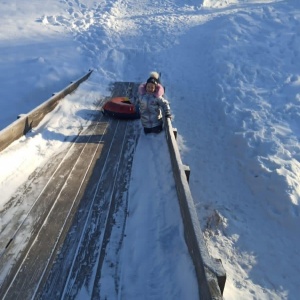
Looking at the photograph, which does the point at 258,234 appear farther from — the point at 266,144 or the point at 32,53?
the point at 32,53

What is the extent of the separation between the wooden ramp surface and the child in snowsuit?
0.82 m

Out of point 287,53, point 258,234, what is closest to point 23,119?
point 258,234

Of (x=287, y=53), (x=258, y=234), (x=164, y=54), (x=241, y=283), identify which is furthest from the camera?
(x=164, y=54)

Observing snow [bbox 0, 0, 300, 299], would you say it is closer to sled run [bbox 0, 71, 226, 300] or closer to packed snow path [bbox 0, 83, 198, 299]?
packed snow path [bbox 0, 83, 198, 299]

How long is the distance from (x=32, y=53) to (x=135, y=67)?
4.11 meters

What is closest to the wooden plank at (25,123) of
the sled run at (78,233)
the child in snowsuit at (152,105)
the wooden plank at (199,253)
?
the sled run at (78,233)

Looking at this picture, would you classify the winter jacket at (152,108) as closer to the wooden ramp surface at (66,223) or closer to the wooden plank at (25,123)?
the wooden ramp surface at (66,223)

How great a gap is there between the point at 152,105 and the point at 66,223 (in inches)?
139

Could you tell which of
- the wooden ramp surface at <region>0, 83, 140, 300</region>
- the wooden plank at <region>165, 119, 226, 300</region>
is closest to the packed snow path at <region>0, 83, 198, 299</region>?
the wooden ramp surface at <region>0, 83, 140, 300</region>

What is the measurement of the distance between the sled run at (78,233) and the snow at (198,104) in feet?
0.60

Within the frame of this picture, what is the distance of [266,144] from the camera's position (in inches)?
300

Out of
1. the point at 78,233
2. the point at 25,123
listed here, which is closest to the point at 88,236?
the point at 78,233

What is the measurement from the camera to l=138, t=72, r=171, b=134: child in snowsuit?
741cm

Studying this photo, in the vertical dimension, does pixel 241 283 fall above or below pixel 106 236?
below
